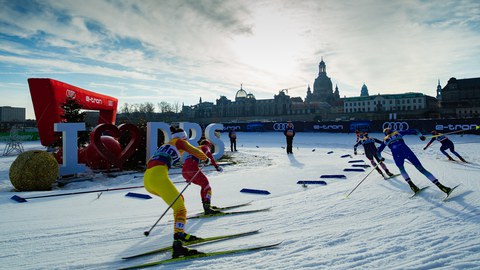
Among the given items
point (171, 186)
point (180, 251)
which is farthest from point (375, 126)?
point (180, 251)

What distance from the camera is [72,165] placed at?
11617 mm

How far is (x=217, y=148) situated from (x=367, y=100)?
110m

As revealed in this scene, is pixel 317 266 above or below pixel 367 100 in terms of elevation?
below

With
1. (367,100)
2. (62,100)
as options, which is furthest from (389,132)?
(367,100)

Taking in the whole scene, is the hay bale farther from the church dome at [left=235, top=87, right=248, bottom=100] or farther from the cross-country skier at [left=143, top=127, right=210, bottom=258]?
the church dome at [left=235, top=87, right=248, bottom=100]

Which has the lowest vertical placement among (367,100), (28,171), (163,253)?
(163,253)

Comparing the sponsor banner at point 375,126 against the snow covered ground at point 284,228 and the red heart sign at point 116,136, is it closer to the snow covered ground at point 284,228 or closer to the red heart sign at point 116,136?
the red heart sign at point 116,136

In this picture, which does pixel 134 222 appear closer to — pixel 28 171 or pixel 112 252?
pixel 112 252

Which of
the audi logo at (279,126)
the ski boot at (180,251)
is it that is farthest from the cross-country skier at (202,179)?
the audi logo at (279,126)

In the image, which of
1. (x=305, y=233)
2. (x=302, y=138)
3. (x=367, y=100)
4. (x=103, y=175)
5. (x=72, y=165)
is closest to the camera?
(x=305, y=233)

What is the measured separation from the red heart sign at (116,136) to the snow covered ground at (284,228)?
3844 mm

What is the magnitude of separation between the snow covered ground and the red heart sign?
3.84m

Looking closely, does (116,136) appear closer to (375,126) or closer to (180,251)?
(180,251)

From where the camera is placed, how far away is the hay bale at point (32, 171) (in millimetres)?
9289
